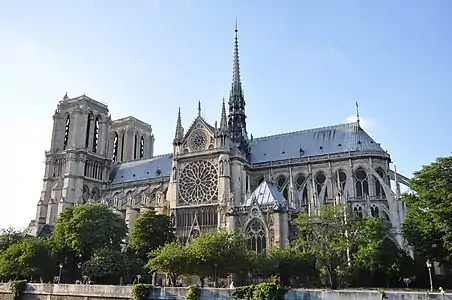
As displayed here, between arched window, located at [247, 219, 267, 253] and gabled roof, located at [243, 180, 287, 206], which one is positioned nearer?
arched window, located at [247, 219, 267, 253]

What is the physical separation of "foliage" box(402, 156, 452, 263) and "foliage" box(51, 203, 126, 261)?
28.6m

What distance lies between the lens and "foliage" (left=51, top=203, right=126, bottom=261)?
46562 mm

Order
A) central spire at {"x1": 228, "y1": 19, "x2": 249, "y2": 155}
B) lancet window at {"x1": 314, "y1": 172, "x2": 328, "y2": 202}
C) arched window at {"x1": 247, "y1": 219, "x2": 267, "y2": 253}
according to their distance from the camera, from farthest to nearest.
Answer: central spire at {"x1": 228, "y1": 19, "x2": 249, "y2": 155}, lancet window at {"x1": 314, "y1": 172, "x2": 328, "y2": 202}, arched window at {"x1": 247, "y1": 219, "x2": 267, "y2": 253}

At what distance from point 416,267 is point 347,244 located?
7679mm

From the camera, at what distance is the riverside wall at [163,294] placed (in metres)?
25.1

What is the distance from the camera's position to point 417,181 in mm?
38719

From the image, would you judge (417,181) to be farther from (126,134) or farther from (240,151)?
(126,134)

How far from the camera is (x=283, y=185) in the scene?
61844mm

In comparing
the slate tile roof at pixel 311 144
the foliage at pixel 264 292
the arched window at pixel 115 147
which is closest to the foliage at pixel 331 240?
the foliage at pixel 264 292

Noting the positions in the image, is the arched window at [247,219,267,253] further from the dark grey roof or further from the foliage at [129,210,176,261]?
the dark grey roof

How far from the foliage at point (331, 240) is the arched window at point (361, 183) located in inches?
718

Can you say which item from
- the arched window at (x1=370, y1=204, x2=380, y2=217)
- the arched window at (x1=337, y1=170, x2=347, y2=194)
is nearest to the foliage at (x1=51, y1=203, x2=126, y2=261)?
the arched window at (x1=337, y1=170, x2=347, y2=194)

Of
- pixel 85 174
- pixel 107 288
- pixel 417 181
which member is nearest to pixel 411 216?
pixel 417 181

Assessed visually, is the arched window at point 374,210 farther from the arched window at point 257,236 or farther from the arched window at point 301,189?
the arched window at point 257,236
